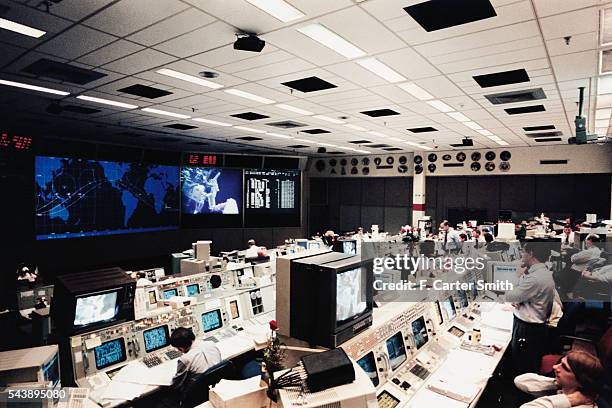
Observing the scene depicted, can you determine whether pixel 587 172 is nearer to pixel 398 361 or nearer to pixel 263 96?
pixel 263 96

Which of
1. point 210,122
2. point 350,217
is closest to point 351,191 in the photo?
point 350,217

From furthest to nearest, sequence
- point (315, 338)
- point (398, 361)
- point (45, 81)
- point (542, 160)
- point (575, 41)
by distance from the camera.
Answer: point (542, 160) < point (45, 81) < point (575, 41) < point (398, 361) < point (315, 338)

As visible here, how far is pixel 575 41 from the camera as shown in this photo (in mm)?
3146

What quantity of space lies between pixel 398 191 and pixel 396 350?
1066cm

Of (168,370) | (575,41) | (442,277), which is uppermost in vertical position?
(575,41)

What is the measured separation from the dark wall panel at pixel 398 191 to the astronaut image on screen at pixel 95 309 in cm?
1077

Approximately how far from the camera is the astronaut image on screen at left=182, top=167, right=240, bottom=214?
35.5 feet

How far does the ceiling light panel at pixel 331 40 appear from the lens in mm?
2990

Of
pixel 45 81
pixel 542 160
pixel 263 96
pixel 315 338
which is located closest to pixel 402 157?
pixel 542 160

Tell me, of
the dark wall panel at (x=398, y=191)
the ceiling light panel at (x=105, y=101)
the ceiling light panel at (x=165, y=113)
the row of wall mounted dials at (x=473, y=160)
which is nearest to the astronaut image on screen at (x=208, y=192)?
the ceiling light panel at (x=165, y=113)

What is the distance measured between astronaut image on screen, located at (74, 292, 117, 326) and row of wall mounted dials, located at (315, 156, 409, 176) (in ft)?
35.2

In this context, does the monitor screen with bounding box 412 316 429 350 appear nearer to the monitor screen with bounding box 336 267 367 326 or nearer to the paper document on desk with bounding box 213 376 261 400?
the monitor screen with bounding box 336 267 367 326

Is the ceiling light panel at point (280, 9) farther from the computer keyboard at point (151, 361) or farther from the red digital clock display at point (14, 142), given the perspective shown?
the red digital clock display at point (14, 142)

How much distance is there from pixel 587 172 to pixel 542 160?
41.1 inches
